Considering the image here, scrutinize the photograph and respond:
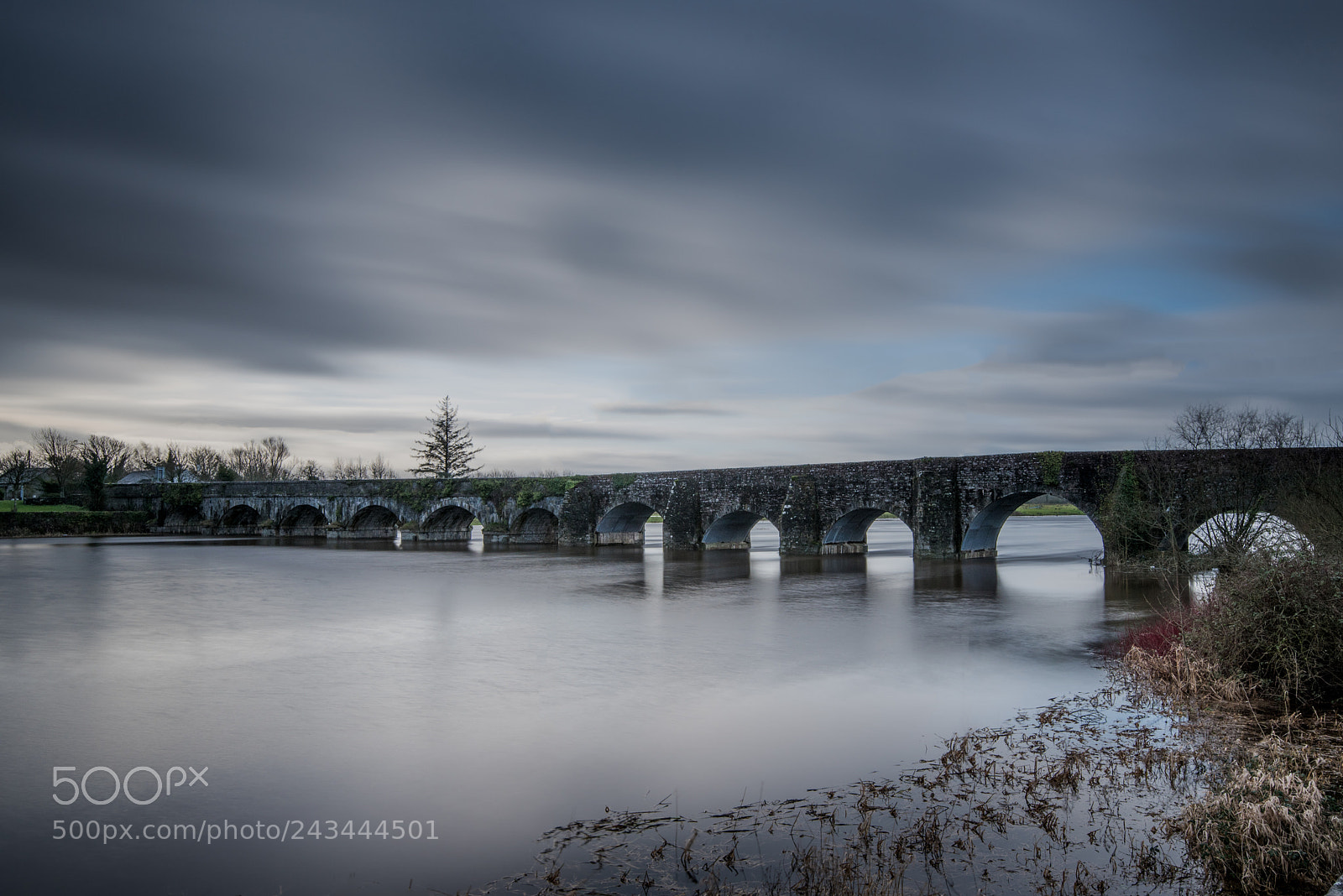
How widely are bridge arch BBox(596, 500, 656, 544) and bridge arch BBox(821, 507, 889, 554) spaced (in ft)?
28.9

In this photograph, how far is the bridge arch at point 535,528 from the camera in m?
41.2

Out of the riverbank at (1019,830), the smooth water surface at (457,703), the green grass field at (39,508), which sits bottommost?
the smooth water surface at (457,703)

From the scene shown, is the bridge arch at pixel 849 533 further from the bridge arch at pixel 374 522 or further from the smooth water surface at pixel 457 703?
the bridge arch at pixel 374 522

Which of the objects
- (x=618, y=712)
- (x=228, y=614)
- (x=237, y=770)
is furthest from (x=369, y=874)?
(x=228, y=614)

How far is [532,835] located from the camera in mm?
5910

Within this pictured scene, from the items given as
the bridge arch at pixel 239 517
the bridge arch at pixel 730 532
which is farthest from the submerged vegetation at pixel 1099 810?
the bridge arch at pixel 239 517

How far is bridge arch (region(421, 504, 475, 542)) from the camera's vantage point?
144 ft

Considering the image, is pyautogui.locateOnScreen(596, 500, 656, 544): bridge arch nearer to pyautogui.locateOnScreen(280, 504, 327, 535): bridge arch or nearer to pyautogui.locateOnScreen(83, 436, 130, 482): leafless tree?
pyautogui.locateOnScreen(280, 504, 327, 535): bridge arch

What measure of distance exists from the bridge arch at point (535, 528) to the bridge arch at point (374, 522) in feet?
24.2

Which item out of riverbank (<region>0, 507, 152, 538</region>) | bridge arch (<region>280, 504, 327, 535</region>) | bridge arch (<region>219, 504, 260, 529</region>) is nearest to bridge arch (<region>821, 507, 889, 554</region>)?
→ bridge arch (<region>280, 504, 327, 535</region>)

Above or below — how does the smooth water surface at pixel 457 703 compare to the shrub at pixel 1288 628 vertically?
below

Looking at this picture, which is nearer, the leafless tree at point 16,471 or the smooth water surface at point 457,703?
the smooth water surface at point 457,703

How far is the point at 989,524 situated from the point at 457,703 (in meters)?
23.6

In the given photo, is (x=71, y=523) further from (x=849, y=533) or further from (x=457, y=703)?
(x=457, y=703)
